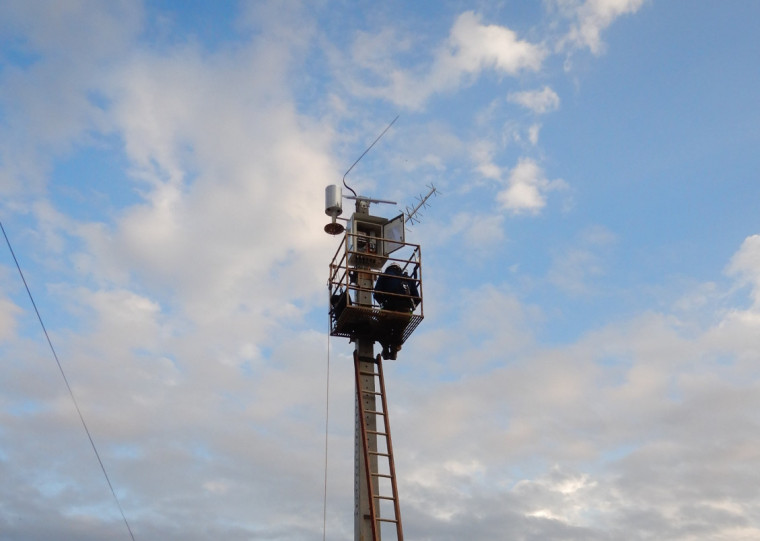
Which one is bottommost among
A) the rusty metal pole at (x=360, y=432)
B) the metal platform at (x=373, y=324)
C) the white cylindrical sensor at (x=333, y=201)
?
the rusty metal pole at (x=360, y=432)

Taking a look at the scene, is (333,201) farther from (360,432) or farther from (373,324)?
(360,432)

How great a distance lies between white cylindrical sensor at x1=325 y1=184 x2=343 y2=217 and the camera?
30219mm

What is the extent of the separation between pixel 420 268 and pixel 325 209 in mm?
3997

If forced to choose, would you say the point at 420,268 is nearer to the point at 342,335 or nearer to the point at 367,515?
the point at 342,335

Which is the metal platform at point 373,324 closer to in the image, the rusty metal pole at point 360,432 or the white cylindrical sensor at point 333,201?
the rusty metal pole at point 360,432

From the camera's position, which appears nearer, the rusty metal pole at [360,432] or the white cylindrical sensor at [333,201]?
the rusty metal pole at [360,432]

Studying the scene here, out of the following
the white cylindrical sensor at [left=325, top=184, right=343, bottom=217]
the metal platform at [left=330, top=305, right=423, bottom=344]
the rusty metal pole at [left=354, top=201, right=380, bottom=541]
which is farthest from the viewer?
the white cylindrical sensor at [left=325, top=184, right=343, bottom=217]

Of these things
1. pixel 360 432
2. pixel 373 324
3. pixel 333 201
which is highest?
pixel 333 201

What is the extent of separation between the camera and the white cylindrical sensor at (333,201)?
3022cm

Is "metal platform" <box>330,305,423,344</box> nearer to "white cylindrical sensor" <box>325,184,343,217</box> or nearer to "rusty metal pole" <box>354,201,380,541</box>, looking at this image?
"rusty metal pole" <box>354,201,380,541</box>

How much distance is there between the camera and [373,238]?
2964cm

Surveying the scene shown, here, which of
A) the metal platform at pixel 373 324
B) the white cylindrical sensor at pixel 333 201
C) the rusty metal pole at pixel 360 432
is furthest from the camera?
the white cylindrical sensor at pixel 333 201

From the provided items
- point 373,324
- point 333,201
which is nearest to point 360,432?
point 373,324

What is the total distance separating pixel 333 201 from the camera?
30.2 meters
